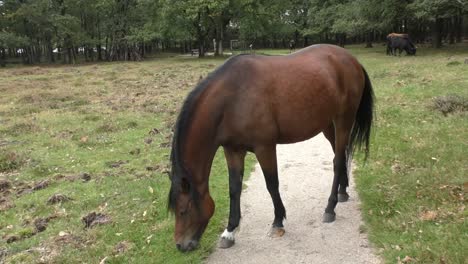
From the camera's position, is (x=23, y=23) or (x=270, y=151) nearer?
(x=270, y=151)

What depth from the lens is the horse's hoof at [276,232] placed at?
5.26 m

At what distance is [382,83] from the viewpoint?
16.9m

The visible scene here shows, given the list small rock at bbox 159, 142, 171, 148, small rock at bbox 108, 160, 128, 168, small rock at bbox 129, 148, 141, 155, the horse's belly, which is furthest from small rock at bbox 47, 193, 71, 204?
the horse's belly

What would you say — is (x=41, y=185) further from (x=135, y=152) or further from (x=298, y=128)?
(x=298, y=128)

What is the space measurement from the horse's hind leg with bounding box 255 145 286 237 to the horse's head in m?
0.75

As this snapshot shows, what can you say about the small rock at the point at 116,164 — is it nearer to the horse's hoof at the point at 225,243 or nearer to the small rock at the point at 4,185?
the small rock at the point at 4,185

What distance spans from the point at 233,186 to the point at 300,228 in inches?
43.9

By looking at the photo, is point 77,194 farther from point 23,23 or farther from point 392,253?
point 23,23

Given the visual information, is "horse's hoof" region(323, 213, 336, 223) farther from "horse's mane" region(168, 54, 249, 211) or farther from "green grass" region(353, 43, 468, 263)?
"horse's mane" region(168, 54, 249, 211)

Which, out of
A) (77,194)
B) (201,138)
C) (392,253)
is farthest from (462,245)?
→ (77,194)

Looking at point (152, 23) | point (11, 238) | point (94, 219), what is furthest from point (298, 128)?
point (152, 23)

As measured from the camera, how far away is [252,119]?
4.71 meters

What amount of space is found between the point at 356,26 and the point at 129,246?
112 feet

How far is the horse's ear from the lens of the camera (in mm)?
4453
